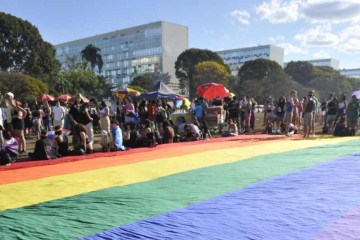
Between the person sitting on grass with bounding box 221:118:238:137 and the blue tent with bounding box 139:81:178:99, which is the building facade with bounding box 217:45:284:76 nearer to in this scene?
the blue tent with bounding box 139:81:178:99

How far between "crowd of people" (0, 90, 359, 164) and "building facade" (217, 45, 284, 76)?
117777 mm

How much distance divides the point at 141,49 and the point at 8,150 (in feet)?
360

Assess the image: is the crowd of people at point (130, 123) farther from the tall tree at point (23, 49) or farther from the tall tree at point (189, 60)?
the tall tree at point (189, 60)

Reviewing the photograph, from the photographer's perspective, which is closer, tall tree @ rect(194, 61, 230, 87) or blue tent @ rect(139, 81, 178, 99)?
blue tent @ rect(139, 81, 178, 99)

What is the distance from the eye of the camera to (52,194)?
18.5ft

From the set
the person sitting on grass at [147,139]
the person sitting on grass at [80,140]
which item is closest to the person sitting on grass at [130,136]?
the person sitting on grass at [147,139]

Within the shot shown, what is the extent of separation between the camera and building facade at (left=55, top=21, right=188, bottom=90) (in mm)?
110312

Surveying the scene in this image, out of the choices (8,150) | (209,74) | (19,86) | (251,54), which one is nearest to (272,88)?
(209,74)

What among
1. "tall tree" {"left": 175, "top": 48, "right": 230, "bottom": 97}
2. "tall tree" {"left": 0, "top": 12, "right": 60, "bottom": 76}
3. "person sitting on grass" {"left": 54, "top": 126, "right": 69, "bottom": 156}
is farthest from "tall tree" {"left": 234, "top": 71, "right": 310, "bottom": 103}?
"person sitting on grass" {"left": 54, "top": 126, "right": 69, "bottom": 156}

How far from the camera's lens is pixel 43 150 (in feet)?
30.5

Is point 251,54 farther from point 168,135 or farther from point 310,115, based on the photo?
point 168,135

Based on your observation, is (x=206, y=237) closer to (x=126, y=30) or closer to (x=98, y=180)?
(x=98, y=180)

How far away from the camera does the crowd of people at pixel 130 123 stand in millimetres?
9820

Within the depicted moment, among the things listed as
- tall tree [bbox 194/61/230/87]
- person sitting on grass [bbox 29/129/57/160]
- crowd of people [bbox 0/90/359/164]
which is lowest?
person sitting on grass [bbox 29/129/57/160]
